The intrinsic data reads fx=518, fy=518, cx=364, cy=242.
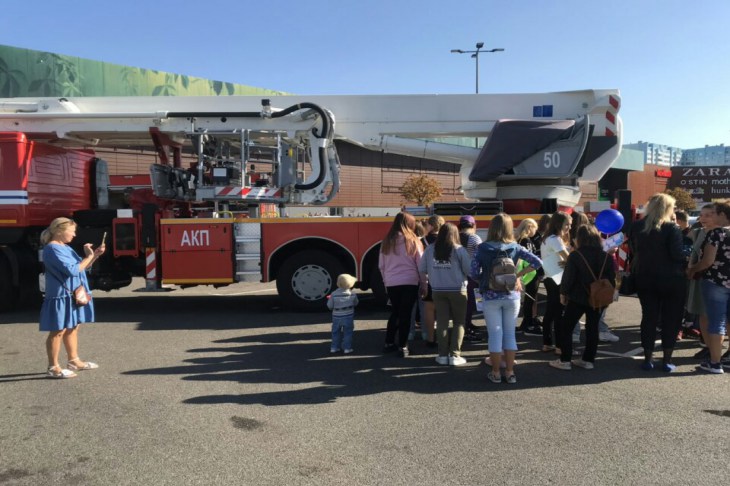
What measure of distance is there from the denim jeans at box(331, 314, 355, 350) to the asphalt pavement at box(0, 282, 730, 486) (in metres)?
0.18

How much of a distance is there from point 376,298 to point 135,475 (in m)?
5.72

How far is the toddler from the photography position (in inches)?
238

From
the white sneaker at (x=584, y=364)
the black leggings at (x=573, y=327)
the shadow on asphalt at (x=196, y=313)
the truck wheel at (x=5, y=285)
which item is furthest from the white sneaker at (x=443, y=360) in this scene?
the truck wheel at (x=5, y=285)

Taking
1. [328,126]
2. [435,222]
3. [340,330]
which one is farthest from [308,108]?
[340,330]

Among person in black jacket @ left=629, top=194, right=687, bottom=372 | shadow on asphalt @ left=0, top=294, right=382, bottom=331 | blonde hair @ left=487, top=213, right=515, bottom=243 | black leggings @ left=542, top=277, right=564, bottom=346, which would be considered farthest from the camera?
shadow on asphalt @ left=0, top=294, right=382, bottom=331

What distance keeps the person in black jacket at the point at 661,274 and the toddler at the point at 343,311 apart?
3155mm

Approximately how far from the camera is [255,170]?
8.70 meters

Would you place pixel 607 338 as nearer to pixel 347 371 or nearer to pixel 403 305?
pixel 403 305

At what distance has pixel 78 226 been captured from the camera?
8695 mm

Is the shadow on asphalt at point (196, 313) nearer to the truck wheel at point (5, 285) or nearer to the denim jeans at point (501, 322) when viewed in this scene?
the truck wheel at point (5, 285)

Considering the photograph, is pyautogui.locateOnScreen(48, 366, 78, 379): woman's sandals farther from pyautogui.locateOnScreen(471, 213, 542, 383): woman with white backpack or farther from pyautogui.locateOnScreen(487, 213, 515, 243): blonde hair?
pyautogui.locateOnScreen(487, 213, 515, 243): blonde hair

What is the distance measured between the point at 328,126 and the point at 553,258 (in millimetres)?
4467

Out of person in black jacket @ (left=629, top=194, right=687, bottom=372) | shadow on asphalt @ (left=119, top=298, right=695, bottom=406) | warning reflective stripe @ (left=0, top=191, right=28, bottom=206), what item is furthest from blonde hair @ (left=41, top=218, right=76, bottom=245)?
person in black jacket @ (left=629, top=194, right=687, bottom=372)

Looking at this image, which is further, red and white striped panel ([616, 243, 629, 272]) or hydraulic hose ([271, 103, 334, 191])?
hydraulic hose ([271, 103, 334, 191])
